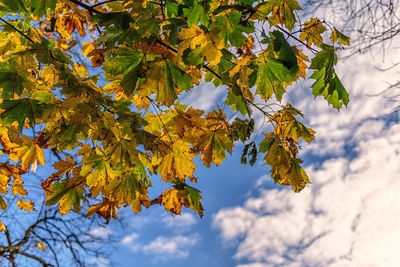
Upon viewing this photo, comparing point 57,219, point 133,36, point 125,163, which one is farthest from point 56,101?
point 57,219

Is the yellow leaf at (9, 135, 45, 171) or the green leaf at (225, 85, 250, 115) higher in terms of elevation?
the yellow leaf at (9, 135, 45, 171)

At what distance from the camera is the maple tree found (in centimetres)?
118

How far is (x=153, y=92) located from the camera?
3.86 ft

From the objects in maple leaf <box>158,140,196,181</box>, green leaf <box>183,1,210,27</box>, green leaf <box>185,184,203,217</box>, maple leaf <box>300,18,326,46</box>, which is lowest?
green leaf <box>185,184,203,217</box>

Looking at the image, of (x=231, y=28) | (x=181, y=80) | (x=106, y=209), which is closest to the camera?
(x=231, y=28)

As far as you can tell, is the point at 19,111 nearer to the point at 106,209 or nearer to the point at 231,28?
the point at 106,209

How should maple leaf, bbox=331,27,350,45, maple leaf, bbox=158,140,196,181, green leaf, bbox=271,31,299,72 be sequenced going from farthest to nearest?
maple leaf, bbox=331,27,350,45
maple leaf, bbox=158,140,196,181
green leaf, bbox=271,31,299,72

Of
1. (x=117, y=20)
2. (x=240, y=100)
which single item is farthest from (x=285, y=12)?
(x=117, y=20)

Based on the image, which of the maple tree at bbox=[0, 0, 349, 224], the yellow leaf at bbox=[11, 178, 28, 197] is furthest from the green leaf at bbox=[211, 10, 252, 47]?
the yellow leaf at bbox=[11, 178, 28, 197]

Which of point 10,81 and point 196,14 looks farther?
point 10,81

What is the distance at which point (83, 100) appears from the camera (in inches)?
54.3

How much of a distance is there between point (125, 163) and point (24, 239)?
5.17 m

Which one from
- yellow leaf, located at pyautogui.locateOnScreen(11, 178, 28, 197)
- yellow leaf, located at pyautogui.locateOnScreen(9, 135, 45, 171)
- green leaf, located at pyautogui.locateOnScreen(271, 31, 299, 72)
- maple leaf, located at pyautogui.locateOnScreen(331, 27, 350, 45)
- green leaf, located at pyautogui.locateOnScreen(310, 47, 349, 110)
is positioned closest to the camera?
green leaf, located at pyautogui.locateOnScreen(271, 31, 299, 72)

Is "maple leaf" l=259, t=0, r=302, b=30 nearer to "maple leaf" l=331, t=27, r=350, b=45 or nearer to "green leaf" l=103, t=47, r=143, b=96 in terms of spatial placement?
"maple leaf" l=331, t=27, r=350, b=45
